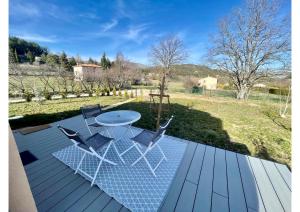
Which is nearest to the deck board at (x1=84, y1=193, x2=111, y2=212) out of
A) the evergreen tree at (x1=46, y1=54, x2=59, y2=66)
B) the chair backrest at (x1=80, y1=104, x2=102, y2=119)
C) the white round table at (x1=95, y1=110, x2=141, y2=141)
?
the white round table at (x1=95, y1=110, x2=141, y2=141)

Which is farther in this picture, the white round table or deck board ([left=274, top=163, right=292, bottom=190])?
the white round table

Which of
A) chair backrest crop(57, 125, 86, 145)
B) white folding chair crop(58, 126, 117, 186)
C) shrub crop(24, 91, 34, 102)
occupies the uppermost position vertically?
shrub crop(24, 91, 34, 102)

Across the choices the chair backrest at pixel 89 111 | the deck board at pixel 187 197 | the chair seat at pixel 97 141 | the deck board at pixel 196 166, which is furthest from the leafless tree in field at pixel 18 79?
the deck board at pixel 187 197

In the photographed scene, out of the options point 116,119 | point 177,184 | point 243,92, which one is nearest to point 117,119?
point 116,119

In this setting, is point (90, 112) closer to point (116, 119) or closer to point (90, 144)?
point (116, 119)

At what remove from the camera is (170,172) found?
2102 mm

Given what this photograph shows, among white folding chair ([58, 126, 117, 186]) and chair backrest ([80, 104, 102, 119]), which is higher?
chair backrest ([80, 104, 102, 119])

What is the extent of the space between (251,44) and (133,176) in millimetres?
14741

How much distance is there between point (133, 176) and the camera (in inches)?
78.8

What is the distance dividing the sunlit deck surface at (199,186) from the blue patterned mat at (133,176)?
0.27 feet

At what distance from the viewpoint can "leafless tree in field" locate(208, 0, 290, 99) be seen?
34.2ft

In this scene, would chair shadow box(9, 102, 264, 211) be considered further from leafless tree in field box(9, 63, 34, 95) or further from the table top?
leafless tree in field box(9, 63, 34, 95)

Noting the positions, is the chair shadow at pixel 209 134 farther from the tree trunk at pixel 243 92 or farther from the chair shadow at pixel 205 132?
the tree trunk at pixel 243 92

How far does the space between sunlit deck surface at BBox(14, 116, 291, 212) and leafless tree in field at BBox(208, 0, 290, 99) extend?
1187 cm
